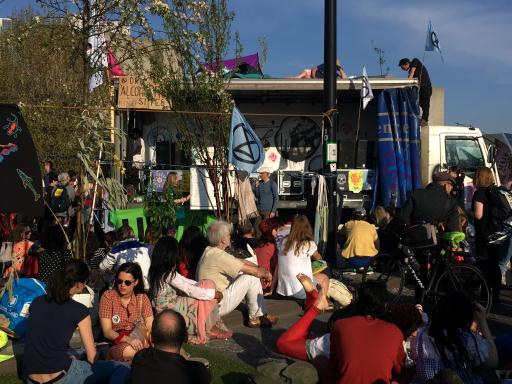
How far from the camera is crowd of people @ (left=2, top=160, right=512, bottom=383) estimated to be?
4.98 m

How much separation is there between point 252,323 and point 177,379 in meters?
3.96

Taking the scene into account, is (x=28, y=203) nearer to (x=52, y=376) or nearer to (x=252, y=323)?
(x=52, y=376)

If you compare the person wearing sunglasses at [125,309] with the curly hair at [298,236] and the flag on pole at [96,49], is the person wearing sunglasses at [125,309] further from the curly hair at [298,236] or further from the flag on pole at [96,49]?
the flag on pole at [96,49]

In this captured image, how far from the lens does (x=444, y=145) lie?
616 inches

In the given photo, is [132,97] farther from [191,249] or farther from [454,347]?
[454,347]

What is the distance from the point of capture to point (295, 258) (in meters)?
8.88

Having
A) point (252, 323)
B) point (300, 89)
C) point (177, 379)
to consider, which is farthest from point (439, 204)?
point (300, 89)

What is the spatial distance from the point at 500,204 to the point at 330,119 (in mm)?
3200

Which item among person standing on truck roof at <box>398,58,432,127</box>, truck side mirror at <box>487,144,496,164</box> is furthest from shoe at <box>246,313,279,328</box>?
person standing on truck roof at <box>398,58,432,127</box>

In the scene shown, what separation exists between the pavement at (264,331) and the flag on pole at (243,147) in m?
2.65

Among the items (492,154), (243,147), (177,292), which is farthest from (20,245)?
(492,154)

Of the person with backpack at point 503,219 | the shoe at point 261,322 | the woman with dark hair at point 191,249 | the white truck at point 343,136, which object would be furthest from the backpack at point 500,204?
the white truck at point 343,136

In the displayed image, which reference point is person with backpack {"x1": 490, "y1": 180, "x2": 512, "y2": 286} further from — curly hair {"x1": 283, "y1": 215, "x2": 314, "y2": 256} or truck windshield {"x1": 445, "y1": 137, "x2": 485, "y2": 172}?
truck windshield {"x1": 445, "y1": 137, "x2": 485, "y2": 172}

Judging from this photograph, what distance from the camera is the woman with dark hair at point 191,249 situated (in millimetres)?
8930
